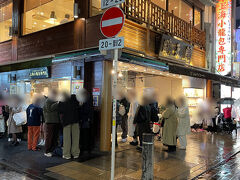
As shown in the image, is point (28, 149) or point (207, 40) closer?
point (28, 149)

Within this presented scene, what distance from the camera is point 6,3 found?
44.0 ft

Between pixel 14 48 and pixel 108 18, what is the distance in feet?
30.0

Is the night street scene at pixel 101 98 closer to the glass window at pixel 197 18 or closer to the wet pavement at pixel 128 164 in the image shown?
the wet pavement at pixel 128 164

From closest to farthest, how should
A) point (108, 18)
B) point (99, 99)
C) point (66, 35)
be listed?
point (108, 18)
point (99, 99)
point (66, 35)

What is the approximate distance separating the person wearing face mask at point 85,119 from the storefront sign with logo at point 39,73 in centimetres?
329

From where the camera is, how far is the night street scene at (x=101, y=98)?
614 centimetres

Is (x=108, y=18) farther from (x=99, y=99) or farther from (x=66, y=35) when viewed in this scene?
(x=66, y=35)

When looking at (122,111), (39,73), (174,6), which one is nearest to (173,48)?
(174,6)

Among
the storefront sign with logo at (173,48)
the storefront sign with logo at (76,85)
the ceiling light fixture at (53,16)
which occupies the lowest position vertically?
the storefront sign with logo at (76,85)

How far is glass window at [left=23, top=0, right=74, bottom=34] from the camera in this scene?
1012cm

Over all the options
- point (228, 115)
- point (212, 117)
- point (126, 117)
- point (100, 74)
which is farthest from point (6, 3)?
point (228, 115)

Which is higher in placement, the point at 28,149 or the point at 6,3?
the point at 6,3

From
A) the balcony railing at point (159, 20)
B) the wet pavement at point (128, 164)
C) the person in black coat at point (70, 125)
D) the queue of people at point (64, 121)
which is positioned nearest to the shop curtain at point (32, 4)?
the balcony railing at point (159, 20)

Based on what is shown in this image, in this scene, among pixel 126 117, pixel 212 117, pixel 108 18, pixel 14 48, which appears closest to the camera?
pixel 108 18
